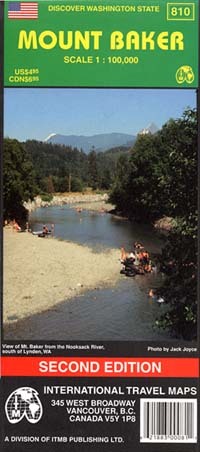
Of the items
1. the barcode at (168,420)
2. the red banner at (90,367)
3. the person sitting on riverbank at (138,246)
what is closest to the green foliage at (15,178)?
the person sitting on riverbank at (138,246)

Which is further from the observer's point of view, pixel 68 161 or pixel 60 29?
pixel 68 161

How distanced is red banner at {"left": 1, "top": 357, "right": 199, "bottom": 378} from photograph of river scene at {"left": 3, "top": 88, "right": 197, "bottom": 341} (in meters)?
0.08

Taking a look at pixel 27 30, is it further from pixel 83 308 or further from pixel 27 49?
pixel 83 308

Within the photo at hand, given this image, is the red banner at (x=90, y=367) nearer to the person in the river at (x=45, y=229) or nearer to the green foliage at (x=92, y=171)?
the person in the river at (x=45, y=229)

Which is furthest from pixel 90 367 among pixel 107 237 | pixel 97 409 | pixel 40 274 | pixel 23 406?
pixel 107 237

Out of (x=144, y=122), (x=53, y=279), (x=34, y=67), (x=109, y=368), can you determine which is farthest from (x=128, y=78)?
(x=109, y=368)

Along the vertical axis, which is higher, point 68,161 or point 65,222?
point 68,161

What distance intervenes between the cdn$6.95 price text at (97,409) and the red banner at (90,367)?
100 millimetres

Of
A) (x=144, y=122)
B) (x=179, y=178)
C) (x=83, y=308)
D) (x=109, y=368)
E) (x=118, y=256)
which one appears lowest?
(x=109, y=368)

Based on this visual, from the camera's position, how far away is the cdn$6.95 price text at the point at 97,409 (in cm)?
268

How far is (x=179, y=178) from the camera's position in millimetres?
2754

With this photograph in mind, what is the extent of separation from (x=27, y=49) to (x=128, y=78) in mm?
392

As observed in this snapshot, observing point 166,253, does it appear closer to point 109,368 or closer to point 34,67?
point 109,368

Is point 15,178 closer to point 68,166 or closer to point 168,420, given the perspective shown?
point 68,166
